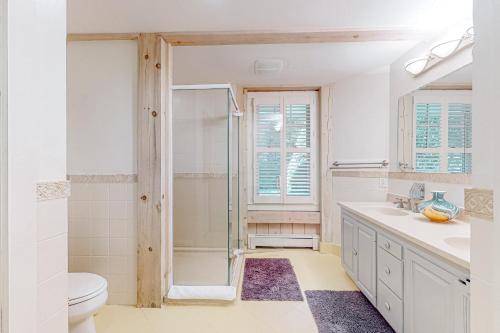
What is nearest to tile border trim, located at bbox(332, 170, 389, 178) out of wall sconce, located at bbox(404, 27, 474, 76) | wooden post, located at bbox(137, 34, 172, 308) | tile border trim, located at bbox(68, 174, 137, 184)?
wall sconce, located at bbox(404, 27, 474, 76)

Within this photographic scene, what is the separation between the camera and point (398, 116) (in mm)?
2586

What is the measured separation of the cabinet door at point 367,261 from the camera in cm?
193

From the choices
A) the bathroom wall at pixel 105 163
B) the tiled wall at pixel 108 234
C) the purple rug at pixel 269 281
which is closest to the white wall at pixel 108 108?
the bathroom wall at pixel 105 163

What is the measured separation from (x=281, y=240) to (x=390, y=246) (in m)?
1.90

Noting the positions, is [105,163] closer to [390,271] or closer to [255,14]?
[255,14]

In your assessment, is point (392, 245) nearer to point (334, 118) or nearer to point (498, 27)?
point (498, 27)

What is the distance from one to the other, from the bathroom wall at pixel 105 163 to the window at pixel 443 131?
2408 mm

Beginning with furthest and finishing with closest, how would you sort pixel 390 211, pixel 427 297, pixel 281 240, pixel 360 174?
pixel 281 240
pixel 360 174
pixel 390 211
pixel 427 297

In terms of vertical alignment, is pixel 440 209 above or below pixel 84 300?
above

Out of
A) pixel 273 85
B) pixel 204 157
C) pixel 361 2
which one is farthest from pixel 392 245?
pixel 273 85

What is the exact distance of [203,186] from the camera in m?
2.66

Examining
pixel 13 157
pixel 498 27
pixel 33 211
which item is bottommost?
pixel 33 211

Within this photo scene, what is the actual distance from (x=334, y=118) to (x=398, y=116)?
84cm

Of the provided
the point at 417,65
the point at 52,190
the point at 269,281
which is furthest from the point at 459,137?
the point at 52,190
